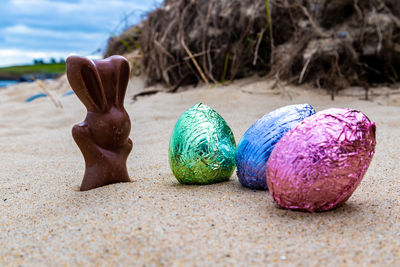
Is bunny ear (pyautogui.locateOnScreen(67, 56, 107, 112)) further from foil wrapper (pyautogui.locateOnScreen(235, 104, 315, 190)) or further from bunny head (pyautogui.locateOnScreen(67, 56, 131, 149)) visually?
foil wrapper (pyautogui.locateOnScreen(235, 104, 315, 190))

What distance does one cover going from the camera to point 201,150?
1916 mm

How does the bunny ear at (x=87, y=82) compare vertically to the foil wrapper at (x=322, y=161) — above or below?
above

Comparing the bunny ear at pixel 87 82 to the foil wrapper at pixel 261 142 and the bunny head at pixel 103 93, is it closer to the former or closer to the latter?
the bunny head at pixel 103 93

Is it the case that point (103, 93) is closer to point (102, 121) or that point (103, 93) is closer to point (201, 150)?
point (102, 121)

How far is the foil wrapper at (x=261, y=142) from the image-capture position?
1.85 m

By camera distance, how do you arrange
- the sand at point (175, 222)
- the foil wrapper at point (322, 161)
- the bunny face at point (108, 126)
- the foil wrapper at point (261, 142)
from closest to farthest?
the sand at point (175, 222) → the foil wrapper at point (322, 161) → the foil wrapper at point (261, 142) → the bunny face at point (108, 126)

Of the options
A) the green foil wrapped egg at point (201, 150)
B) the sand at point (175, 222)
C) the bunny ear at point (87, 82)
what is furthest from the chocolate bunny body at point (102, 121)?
the green foil wrapped egg at point (201, 150)

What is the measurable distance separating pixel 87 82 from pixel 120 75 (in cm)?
17

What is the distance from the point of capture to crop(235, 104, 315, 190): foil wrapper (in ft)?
6.08

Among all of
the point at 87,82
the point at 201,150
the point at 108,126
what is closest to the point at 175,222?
the point at 201,150

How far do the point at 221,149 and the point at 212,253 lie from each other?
0.75 m

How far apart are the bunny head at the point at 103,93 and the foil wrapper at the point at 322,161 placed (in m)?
0.84

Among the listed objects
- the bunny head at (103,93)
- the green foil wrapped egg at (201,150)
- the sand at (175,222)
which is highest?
the bunny head at (103,93)

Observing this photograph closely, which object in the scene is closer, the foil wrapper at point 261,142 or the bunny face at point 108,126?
the foil wrapper at point 261,142
